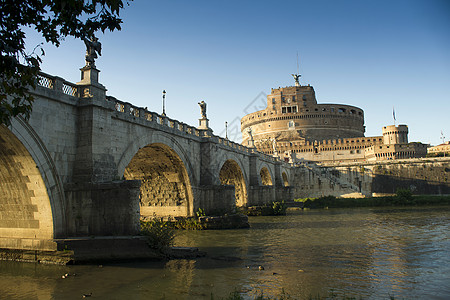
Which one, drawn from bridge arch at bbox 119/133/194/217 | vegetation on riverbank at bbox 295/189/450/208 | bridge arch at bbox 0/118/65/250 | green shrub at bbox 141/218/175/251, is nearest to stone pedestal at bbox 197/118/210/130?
bridge arch at bbox 119/133/194/217

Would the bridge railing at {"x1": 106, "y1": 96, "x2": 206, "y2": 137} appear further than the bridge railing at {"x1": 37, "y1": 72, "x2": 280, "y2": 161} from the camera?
Yes

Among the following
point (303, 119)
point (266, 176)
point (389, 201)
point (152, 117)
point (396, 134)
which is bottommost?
point (389, 201)

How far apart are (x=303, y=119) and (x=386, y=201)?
49917 mm

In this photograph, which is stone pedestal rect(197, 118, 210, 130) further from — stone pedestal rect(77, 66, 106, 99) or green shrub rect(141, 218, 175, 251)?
green shrub rect(141, 218, 175, 251)

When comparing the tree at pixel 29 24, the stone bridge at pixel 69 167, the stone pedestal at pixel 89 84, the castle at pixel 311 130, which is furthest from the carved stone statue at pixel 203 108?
the castle at pixel 311 130

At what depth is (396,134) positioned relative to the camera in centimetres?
7094

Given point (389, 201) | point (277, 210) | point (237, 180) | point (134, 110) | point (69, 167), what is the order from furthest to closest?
point (389, 201)
point (237, 180)
point (277, 210)
point (134, 110)
point (69, 167)

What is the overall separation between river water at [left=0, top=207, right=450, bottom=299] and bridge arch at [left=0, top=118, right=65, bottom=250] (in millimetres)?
1123

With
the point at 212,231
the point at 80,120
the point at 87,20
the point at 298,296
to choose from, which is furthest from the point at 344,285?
the point at 212,231

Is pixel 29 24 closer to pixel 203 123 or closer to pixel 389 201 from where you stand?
pixel 203 123

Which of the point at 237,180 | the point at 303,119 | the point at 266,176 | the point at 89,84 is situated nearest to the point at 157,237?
the point at 89,84

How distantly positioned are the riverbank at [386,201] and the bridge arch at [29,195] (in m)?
34.1

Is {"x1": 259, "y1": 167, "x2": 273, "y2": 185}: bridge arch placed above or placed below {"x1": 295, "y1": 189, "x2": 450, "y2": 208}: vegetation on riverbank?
above

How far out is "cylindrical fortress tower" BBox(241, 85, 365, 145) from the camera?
86188 mm
